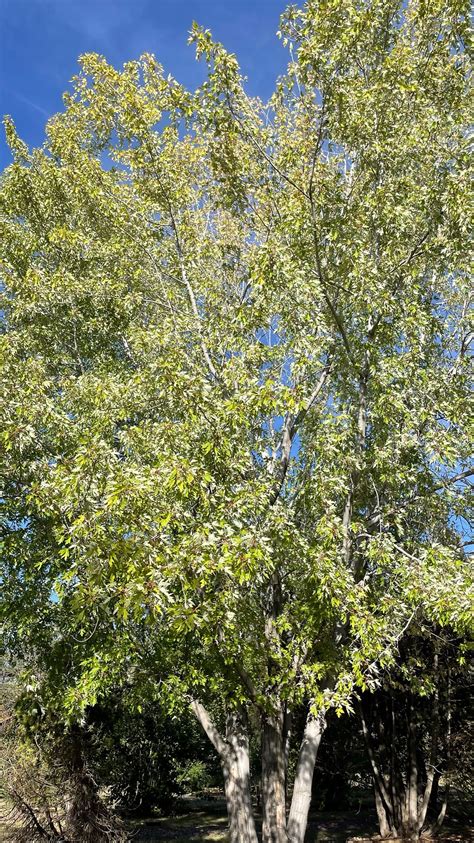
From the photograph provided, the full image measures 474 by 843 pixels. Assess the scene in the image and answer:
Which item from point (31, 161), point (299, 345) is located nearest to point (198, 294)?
point (299, 345)

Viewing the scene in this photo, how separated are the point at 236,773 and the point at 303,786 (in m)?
1.36

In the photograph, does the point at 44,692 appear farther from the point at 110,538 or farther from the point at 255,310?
the point at 255,310

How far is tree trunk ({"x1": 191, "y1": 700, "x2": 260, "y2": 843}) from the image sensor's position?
400 inches

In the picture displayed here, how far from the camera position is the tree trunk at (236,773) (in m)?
10.2

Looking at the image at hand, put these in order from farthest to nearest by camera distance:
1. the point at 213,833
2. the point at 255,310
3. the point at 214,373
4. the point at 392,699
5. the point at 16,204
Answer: the point at 213,833 → the point at 392,699 → the point at 16,204 → the point at 214,373 → the point at 255,310

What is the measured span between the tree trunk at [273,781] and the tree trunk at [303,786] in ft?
0.54

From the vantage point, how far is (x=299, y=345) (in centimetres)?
862

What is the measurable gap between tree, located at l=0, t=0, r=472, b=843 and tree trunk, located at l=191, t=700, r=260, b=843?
0.04 m

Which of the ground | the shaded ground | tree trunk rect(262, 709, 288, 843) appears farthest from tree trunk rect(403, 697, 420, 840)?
tree trunk rect(262, 709, 288, 843)

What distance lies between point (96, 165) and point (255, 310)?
18.0 feet

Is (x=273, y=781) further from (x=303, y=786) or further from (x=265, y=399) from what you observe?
(x=265, y=399)

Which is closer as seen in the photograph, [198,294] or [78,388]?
[78,388]

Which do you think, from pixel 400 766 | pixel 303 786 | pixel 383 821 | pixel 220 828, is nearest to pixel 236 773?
pixel 303 786

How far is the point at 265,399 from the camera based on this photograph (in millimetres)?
7926
